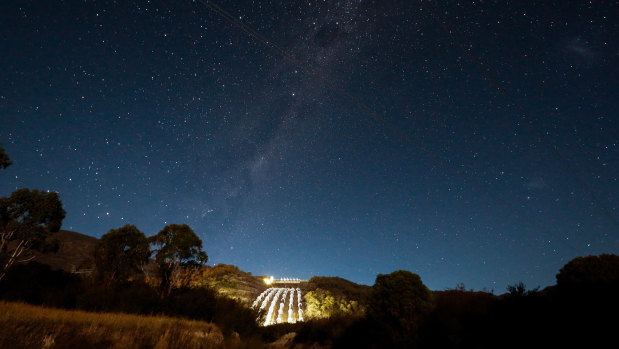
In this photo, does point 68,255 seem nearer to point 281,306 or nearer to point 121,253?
point 121,253

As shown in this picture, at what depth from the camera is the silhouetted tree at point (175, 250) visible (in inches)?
816

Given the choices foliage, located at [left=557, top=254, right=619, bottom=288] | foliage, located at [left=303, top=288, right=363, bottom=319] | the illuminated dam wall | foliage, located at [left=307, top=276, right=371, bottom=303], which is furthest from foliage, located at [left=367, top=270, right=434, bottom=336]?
the illuminated dam wall

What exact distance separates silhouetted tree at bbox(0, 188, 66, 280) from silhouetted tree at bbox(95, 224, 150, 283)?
126 inches

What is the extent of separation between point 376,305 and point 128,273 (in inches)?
709

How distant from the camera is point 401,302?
11.3 metres

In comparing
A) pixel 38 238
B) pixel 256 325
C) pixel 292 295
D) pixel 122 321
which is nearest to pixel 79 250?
pixel 292 295

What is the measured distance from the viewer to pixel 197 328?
10.3m

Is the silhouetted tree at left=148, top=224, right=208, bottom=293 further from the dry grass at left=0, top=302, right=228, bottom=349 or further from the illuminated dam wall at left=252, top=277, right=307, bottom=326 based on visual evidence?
the dry grass at left=0, top=302, right=228, bottom=349

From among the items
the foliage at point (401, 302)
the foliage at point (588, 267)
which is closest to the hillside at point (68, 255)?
the foliage at point (401, 302)

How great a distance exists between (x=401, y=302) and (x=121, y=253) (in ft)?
65.3

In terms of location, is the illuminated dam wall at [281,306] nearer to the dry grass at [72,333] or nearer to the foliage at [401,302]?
the foliage at [401,302]

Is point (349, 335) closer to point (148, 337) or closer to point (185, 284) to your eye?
point (148, 337)

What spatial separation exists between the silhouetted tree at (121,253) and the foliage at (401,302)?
17.2 metres

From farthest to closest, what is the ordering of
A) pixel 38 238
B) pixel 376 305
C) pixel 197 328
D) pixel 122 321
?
pixel 38 238, pixel 376 305, pixel 197 328, pixel 122 321
